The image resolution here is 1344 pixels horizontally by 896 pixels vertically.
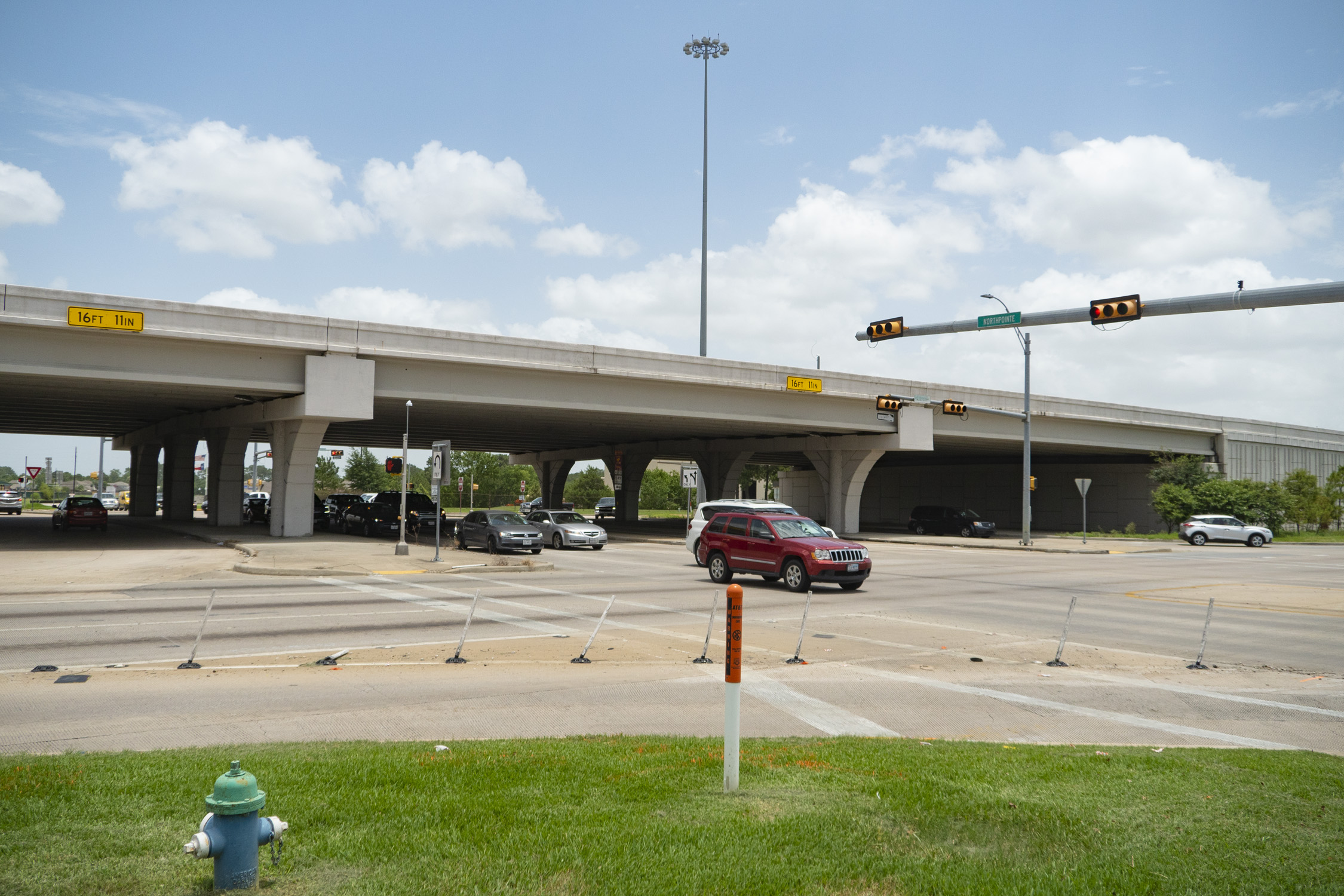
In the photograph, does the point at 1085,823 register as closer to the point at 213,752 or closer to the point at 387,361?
the point at 213,752

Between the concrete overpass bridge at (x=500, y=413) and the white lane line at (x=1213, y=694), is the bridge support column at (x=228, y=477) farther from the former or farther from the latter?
the white lane line at (x=1213, y=694)

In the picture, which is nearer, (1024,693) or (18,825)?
(18,825)

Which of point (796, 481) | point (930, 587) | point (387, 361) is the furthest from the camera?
point (796, 481)

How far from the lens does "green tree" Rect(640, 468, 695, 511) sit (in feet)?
346

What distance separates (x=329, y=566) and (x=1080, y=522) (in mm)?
58578

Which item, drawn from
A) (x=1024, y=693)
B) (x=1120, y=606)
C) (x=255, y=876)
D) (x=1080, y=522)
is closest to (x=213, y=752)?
(x=255, y=876)

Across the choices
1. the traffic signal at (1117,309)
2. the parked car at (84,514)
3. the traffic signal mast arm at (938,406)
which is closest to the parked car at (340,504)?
the parked car at (84,514)

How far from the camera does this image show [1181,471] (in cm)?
5694

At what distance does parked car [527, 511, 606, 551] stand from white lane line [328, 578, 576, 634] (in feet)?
44.5

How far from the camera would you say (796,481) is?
79.0 metres

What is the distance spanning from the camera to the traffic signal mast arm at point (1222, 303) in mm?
14297

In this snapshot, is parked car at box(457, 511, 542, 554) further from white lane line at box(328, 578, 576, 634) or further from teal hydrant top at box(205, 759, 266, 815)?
teal hydrant top at box(205, 759, 266, 815)

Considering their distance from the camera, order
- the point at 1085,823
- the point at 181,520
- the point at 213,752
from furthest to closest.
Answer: the point at 181,520 → the point at 213,752 → the point at 1085,823

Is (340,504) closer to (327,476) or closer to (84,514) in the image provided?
(84,514)
